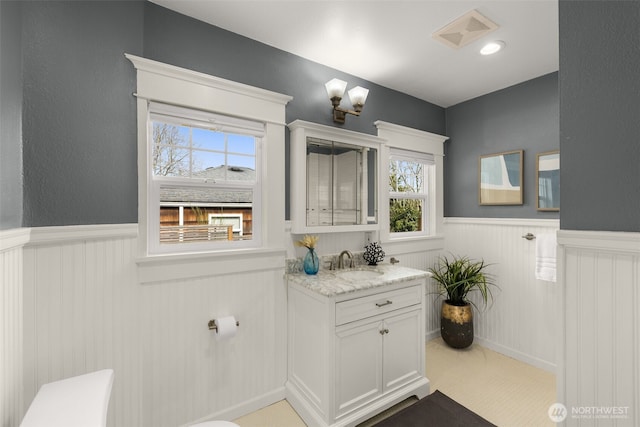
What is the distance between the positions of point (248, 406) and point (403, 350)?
115 centimetres

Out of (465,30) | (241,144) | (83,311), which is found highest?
(465,30)

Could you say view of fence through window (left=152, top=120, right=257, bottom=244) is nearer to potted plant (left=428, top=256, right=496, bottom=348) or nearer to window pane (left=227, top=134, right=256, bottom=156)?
window pane (left=227, top=134, right=256, bottom=156)

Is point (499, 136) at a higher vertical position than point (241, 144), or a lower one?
higher

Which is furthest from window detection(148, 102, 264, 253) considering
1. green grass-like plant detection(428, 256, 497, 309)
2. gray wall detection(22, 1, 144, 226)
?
green grass-like plant detection(428, 256, 497, 309)

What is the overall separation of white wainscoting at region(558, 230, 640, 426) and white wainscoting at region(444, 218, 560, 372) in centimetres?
159

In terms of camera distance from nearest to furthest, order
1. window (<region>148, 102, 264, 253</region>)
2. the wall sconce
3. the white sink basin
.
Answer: window (<region>148, 102, 264, 253</region>) < the white sink basin < the wall sconce

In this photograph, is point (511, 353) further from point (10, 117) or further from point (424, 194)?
point (10, 117)

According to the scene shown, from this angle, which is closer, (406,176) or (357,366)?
(357,366)

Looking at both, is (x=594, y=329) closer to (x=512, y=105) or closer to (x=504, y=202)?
(x=504, y=202)

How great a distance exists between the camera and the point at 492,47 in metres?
→ 2.04

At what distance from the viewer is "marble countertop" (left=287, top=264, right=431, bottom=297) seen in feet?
5.70

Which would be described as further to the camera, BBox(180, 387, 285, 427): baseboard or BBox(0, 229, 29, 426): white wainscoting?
BBox(180, 387, 285, 427): baseboard

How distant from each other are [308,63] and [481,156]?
1978 mm

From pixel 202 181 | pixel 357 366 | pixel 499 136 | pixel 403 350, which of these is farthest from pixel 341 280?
pixel 499 136
